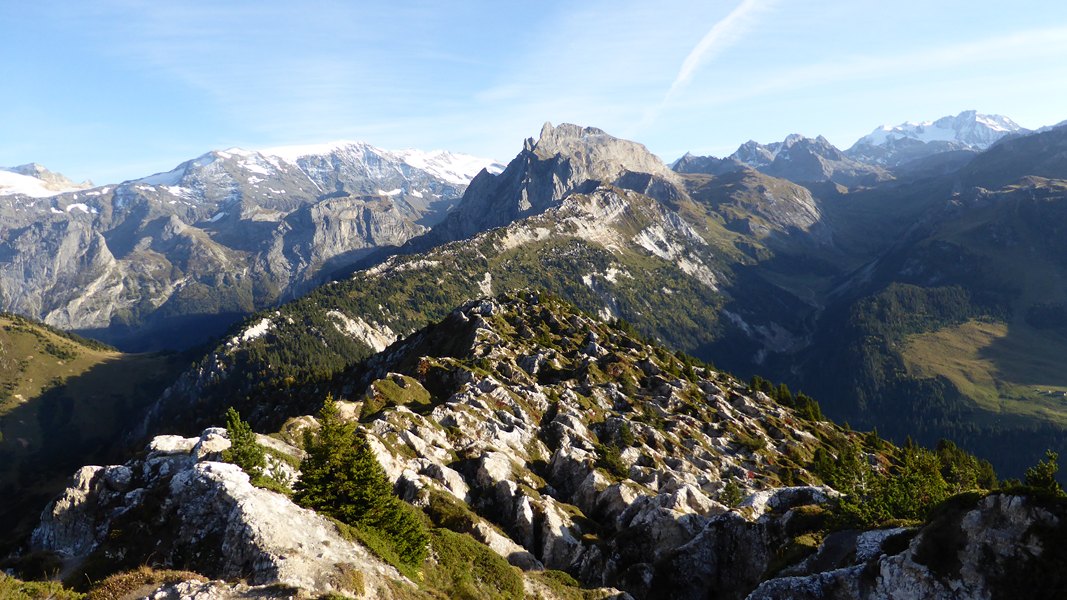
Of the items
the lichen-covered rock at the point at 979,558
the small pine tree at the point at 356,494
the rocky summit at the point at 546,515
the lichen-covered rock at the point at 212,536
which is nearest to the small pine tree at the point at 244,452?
the rocky summit at the point at 546,515

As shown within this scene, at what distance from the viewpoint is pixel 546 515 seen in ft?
205

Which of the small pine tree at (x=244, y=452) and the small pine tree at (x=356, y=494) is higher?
the small pine tree at (x=244, y=452)

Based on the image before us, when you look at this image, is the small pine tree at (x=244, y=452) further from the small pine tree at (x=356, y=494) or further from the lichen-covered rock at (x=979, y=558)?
the lichen-covered rock at (x=979, y=558)

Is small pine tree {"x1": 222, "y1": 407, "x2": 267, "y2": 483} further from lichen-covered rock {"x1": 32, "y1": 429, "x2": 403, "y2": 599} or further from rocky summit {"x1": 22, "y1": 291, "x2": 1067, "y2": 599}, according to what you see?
lichen-covered rock {"x1": 32, "y1": 429, "x2": 403, "y2": 599}

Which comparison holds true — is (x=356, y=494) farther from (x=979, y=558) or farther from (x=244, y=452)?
(x=979, y=558)

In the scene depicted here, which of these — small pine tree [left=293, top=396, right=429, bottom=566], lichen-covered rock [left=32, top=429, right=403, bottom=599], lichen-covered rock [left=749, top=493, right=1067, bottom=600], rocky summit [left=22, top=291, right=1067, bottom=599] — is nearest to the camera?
lichen-covered rock [left=749, top=493, right=1067, bottom=600]

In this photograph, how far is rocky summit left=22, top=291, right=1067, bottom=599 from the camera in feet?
94.3

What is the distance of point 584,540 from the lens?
6212cm

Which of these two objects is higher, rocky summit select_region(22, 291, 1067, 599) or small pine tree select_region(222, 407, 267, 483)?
small pine tree select_region(222, 407, 267, 483)

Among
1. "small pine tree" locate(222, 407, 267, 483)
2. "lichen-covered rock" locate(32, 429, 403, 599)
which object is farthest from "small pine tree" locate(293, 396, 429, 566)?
"small pine tree" locate(222, 407, 267, 483)

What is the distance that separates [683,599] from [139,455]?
176 ft

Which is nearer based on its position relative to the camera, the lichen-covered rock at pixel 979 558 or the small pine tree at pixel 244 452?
the lichen-covered rock at pixel 979 558

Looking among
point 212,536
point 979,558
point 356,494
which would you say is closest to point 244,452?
point 356,494

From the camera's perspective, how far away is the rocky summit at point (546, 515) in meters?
28.7
